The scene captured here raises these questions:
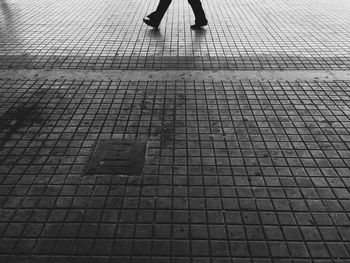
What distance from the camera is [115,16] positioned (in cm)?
761

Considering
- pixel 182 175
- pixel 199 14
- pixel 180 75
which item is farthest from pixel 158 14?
pixel 182 175

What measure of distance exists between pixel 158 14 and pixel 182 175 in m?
4.57

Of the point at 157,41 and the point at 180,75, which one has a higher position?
the point at 180,75

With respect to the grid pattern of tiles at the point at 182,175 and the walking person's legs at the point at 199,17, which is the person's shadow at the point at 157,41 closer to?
the walking person's legs at the point at 199,17

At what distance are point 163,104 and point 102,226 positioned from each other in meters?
2.04

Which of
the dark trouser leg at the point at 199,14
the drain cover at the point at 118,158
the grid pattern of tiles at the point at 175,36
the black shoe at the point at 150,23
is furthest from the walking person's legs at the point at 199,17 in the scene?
the drain cover at the point at 118,158

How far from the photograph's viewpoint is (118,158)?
3359 mm

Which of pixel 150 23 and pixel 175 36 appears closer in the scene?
pixel 175 36

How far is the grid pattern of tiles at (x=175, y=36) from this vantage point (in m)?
5.38

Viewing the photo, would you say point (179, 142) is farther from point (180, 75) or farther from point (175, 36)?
point (175, 36)

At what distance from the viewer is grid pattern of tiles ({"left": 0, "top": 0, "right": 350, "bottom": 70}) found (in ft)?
17.6

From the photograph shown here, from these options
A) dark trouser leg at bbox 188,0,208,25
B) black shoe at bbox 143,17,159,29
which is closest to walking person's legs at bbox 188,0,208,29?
dark trouser leg at bbox 188,0,208,25

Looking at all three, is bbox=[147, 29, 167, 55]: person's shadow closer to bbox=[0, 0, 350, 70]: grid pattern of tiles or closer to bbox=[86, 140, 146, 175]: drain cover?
bbox=[0, 0, 350, 70]: grid pattern of tiles

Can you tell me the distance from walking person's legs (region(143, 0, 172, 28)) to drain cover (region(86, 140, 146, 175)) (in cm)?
396
